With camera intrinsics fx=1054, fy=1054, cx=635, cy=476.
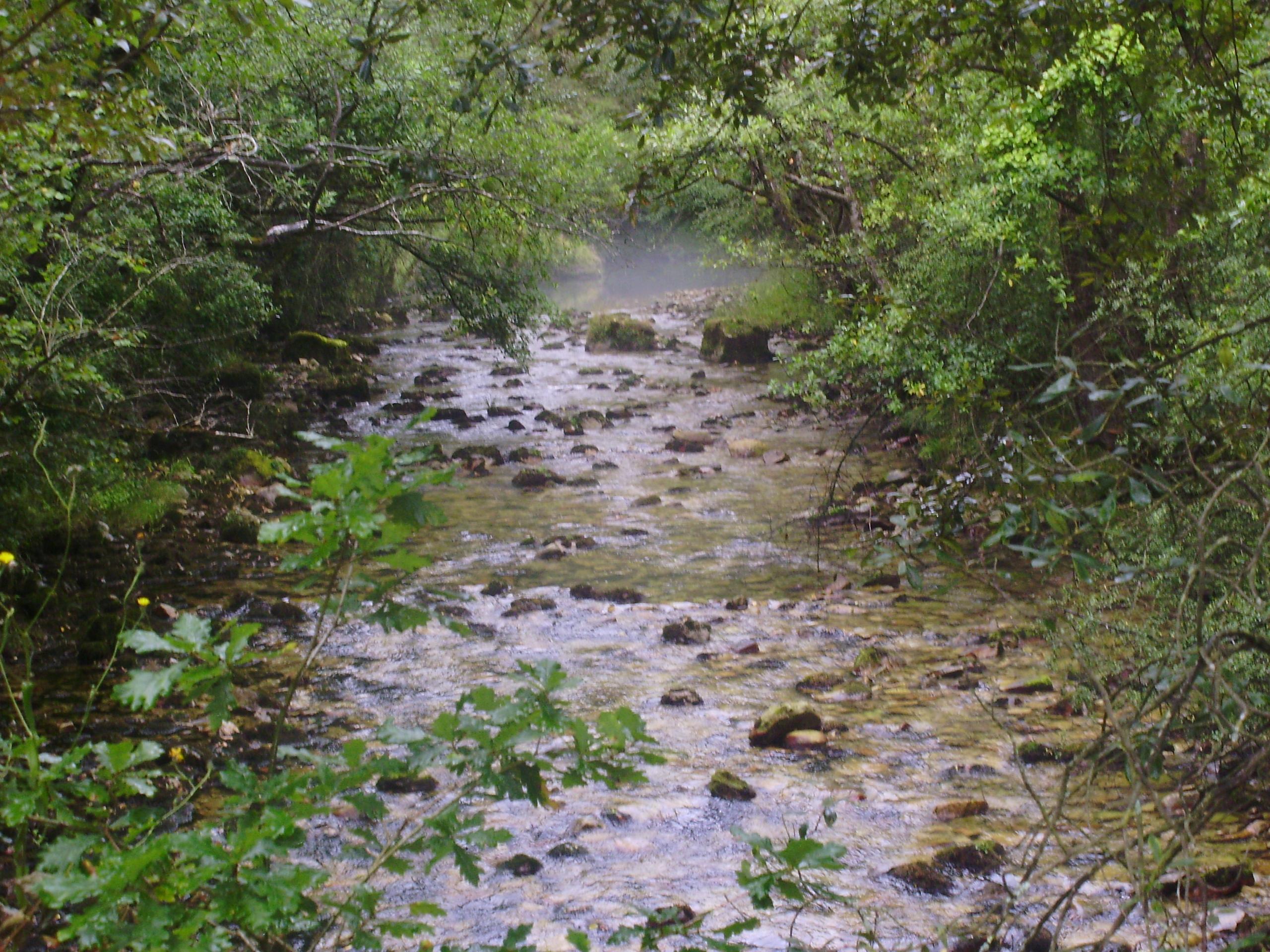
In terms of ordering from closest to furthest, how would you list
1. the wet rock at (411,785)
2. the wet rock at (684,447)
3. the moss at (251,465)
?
the wet rock at (411,785) < the moss at (251,465) < the wet rock at (684,447)

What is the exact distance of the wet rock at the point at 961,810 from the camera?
4633 mm

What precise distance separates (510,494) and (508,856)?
7.01 metres

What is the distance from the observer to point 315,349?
16.8 m

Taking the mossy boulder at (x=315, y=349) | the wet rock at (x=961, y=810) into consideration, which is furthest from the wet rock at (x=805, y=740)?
the mossy boulder at (x=315, y=349)

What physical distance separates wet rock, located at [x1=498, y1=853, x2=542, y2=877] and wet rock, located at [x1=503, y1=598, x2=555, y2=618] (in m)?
3.26

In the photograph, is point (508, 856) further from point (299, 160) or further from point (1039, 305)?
point (299, 160)

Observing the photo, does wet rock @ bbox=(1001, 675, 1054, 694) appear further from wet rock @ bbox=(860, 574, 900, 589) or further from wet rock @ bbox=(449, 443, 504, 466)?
wet rock @ bbox=(449, 443, 504, 466)

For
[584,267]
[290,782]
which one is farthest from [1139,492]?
[584,267]

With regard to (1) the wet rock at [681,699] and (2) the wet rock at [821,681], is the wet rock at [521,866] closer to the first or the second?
(1) the wet rock at [681,699]

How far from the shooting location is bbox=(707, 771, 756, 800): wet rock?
4906mm

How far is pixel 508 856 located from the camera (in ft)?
14.6

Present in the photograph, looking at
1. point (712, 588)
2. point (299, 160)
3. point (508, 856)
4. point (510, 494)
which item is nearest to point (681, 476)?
point (510, 494)

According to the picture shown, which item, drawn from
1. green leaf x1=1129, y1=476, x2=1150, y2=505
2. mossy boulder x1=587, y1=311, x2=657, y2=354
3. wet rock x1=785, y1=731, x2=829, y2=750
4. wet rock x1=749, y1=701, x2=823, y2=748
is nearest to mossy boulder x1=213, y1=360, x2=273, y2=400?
wet rock x1=749, y1=701, x2=823, y2=748

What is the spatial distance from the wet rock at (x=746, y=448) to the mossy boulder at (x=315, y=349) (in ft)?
23.5
